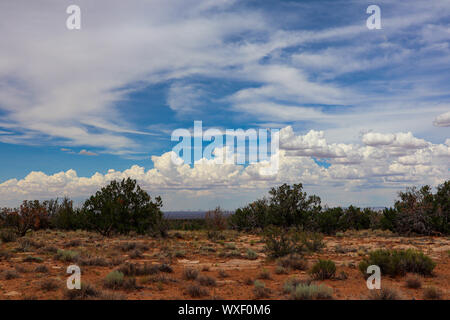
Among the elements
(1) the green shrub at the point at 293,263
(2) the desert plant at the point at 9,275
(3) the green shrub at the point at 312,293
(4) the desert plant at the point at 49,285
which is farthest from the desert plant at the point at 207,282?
(2) the desert plant at the point at 9,275

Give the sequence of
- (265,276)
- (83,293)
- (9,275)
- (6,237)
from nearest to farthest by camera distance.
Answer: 1. (83,293)
2. (9,275)
3. (265,276)
4. (6,237)

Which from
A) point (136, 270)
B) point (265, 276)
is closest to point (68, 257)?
point (136, 270)

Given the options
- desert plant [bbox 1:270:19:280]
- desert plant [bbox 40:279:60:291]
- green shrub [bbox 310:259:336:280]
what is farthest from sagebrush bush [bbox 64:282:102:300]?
green shrub [bbox 310:259:336:280]

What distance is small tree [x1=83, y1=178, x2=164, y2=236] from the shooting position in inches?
1192

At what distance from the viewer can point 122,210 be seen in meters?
30.4

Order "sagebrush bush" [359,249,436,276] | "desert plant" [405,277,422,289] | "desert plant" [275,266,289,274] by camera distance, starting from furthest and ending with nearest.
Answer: "desert plant" [275,266,289,274] < "sagebrush bush" [359,249,436,276] < "desert plant" [405,277,422,289]

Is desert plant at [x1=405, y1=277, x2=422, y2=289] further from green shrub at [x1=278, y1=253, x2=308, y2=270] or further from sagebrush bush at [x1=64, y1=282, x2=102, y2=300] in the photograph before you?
sagebrush bush at [x1=64, y1=282, x2=102, y2=300]

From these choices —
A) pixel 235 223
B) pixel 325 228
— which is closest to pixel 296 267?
pixel 325 228

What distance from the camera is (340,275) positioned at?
41.0 ft

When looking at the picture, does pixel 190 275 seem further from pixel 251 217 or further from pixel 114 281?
pixel 251 217

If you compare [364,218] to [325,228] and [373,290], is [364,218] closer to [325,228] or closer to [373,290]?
[325,228]
